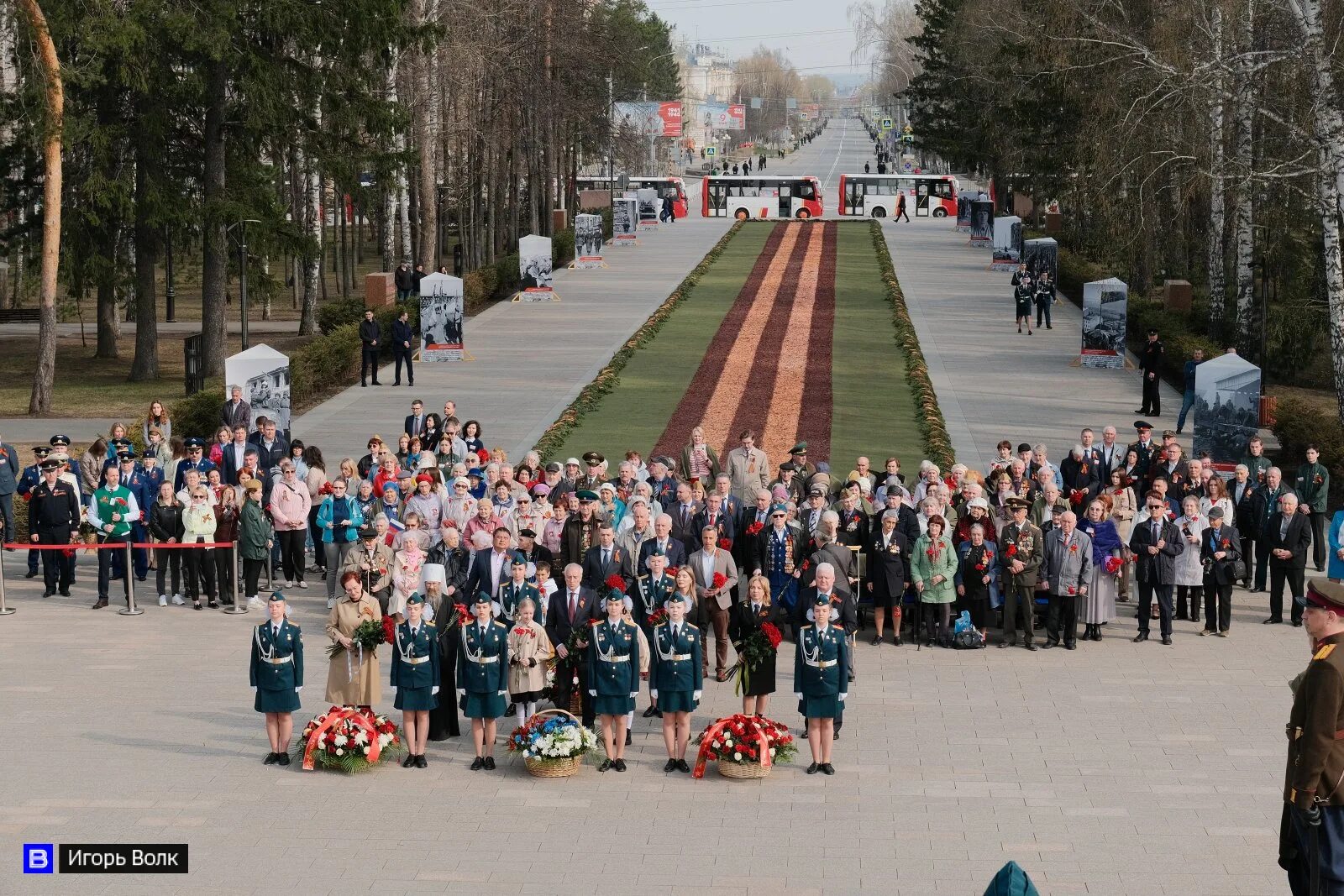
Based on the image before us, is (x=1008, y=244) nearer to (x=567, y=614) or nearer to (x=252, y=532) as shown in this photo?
(x=252, y=532)

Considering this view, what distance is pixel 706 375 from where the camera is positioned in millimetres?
34906

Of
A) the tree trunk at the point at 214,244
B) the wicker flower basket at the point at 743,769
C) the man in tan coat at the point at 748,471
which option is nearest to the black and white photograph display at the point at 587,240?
the tree trunk at the point at 214,244

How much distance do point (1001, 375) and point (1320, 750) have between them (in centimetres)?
2647

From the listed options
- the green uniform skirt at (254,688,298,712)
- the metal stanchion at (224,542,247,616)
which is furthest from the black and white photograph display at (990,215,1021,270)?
the green uniform skirt at (254,688,298,712)

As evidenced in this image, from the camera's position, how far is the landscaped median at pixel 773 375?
28250mm

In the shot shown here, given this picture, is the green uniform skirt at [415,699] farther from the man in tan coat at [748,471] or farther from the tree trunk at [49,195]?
the tree trunk at [49,195]

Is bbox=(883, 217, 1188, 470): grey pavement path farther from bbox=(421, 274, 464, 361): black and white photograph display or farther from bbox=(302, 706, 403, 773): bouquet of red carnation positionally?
bbox=(302, 706, 403, 773): bouquet of red carnation

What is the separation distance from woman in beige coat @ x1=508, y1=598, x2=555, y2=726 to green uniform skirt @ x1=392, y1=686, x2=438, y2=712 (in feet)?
2.43

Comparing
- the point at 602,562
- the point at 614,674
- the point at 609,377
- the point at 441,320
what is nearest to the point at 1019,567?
the point at 602,562

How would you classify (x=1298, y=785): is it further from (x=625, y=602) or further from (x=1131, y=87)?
(x=1131, y=87)

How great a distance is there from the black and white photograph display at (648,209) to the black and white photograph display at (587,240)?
43.8 feet

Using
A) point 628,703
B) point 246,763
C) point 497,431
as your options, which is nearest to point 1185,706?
point 628,703

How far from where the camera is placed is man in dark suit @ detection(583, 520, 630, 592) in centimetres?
1681

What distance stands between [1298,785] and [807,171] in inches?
5317
